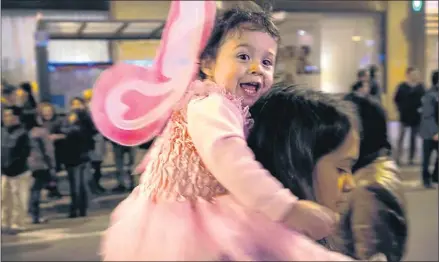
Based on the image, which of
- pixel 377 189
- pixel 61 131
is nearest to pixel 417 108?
pixel 61 131

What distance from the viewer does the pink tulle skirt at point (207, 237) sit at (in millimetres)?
894

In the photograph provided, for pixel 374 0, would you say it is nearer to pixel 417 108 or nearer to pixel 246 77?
pixel 417 108

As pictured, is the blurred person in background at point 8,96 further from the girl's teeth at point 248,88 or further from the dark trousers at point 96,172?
the girl's teeth at point 248,88

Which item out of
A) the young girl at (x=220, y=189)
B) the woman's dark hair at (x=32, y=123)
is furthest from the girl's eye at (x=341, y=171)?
the woman's dark hair at (x=32, y=123)

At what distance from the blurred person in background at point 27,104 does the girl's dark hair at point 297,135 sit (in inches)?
155

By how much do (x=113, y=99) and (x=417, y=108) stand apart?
233 inches

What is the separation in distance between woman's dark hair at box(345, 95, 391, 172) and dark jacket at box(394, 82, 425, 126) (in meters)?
5.26

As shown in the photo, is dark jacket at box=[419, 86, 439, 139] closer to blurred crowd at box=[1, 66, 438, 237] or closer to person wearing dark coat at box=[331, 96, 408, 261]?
blurred crowd at box=[1, 66, 438, 237]

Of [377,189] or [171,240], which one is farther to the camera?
[377,189]

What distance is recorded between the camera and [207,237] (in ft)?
2.97

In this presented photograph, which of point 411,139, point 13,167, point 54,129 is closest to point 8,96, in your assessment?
point 54,129

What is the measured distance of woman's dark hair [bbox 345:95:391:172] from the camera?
136 centimetres

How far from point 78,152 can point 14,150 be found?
0.62m

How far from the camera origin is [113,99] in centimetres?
104
